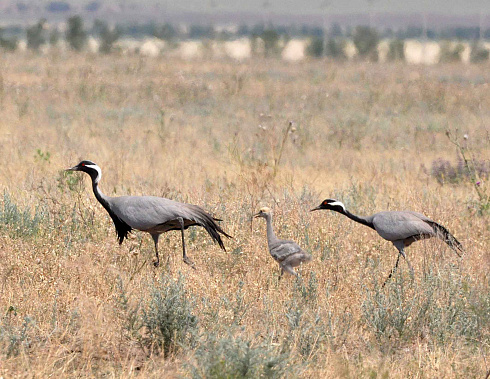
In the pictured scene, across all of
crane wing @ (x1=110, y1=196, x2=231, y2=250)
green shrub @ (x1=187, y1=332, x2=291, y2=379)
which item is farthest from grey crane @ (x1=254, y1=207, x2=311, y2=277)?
green shrub @ (x1=187, y1=332, x2=291, y2=379)

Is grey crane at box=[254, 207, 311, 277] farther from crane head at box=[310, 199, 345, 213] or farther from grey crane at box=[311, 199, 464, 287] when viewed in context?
grey crane at box=[311, 199, 464, 287]

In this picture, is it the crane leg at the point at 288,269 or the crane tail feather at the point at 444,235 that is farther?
the crane tail feather at the point at 444,235

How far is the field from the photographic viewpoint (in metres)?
5.23

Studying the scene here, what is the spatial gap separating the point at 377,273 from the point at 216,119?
34.7 ft

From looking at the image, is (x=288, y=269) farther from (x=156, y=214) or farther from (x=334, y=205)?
(x=156, y=214)

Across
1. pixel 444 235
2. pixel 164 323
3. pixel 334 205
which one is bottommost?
pixel 164 323

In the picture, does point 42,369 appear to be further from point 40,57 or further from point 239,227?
point 40,57

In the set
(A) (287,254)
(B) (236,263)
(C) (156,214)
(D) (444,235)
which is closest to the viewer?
(A) (287,254)

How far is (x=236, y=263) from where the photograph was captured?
746 centimetres

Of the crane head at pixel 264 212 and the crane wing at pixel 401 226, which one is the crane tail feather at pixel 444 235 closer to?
the crane wing at pixel 401 226

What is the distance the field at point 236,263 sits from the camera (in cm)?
523

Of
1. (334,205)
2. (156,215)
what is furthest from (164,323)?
(334,205)

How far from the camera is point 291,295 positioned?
665cm

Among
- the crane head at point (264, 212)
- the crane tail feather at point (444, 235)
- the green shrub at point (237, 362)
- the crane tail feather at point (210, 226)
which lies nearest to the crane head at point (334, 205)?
the crane head at point (264, 212)
